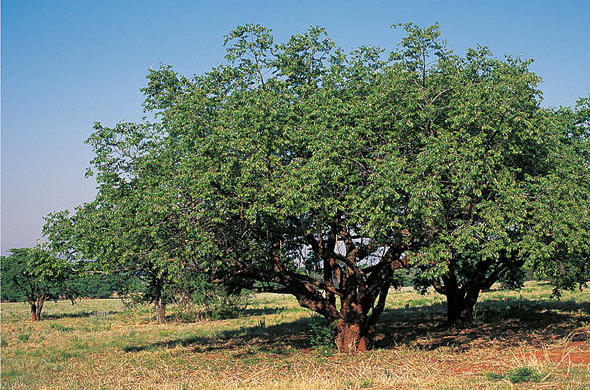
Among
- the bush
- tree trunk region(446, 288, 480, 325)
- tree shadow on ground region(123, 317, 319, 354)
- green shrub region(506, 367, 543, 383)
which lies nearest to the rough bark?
the bush

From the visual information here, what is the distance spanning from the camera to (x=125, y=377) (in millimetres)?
16297

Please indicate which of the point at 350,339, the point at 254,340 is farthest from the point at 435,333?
the point at 254,340

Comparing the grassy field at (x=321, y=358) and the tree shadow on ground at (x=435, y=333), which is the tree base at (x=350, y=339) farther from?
the tree shadow on ground at (x=435, y=333)

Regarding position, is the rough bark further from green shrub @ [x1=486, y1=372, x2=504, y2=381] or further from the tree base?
green shrub @ [x1=486, y1=372, x2=504, y2=381]

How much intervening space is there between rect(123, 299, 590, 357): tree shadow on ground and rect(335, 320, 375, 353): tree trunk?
5.66 feet

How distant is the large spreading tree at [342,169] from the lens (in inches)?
574

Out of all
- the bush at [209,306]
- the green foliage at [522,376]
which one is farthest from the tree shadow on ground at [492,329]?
the bush at [209,306]

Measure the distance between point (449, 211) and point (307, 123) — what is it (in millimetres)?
5501

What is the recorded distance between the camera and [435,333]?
24297 millimetres

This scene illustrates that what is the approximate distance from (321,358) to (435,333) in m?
8.58

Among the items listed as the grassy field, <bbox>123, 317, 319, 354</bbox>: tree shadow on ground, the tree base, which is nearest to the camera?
the grassy field

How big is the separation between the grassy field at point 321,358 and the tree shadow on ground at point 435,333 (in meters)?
0.06

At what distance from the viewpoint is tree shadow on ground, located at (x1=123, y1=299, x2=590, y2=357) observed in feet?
67.4

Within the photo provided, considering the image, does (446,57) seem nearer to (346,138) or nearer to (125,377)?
(346,138)
